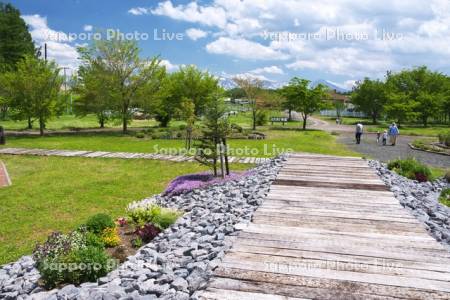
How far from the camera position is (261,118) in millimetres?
40406

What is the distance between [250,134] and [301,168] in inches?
677

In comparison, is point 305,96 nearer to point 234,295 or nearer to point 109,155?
point 109,155

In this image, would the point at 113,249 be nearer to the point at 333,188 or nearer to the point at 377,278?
the point at 377,278

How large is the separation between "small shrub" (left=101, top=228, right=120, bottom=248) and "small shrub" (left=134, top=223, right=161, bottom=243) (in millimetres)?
364

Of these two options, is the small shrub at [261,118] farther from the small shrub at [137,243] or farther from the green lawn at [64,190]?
the small shrub at [137,243]

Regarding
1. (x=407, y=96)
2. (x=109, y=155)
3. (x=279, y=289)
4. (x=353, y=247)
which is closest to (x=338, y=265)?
(x=353, y=247)

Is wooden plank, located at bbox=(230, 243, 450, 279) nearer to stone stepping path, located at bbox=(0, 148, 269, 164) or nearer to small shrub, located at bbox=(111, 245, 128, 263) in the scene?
small shrub, located at bbox=(111, 245, 128, 263)

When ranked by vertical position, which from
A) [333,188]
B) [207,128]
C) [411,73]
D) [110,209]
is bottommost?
[110,209]

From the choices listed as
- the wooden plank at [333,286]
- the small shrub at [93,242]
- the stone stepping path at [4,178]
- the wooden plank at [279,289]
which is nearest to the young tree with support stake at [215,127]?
the small shrub at [93,242]

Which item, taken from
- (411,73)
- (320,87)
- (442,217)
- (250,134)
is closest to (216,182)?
(442,217)

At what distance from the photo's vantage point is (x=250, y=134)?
27.7m

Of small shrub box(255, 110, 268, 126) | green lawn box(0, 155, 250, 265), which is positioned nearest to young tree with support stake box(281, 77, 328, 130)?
small shrub box(255, 110, 268, 126)

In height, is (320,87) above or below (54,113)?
above

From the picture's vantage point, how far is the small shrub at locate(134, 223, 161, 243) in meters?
6.14
